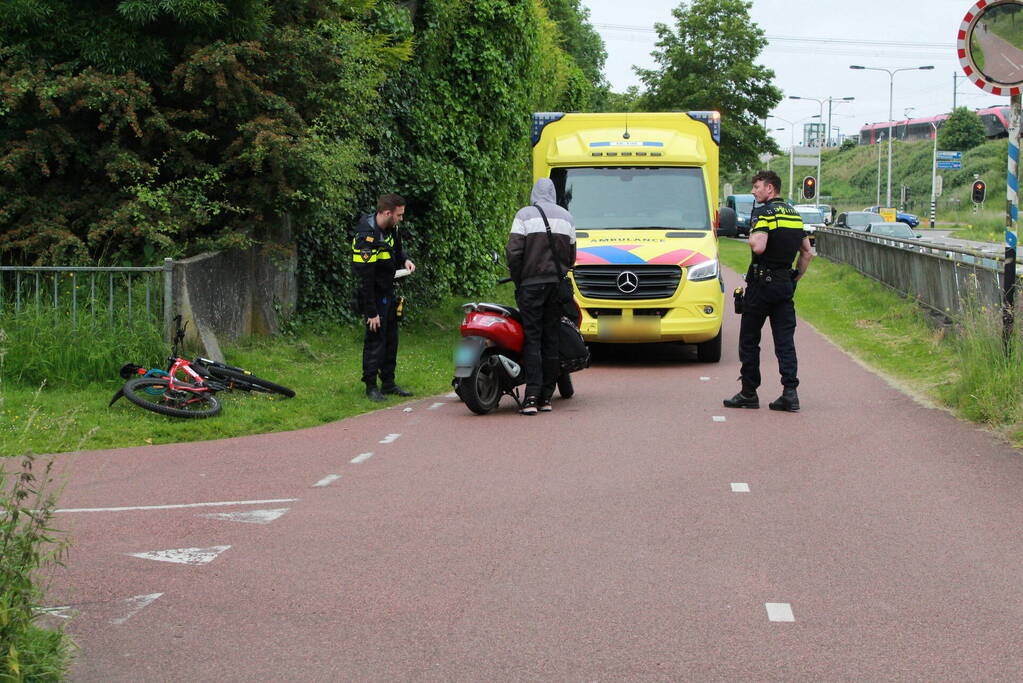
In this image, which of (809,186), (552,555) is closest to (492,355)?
(552,555)

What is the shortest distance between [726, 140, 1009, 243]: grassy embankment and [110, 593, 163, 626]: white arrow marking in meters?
56.0

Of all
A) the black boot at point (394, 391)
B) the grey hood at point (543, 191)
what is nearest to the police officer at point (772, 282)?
the grey hood at point (543, 191)

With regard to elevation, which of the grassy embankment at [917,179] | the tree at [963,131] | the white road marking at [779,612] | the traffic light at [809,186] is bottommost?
the white road marking at [779,612]

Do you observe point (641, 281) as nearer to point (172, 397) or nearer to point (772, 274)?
point (772, 274)

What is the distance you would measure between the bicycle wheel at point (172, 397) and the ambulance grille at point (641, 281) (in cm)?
558

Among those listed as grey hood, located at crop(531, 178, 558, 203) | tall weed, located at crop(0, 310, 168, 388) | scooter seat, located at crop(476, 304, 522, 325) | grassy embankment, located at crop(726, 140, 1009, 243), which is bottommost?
tall weed, located at crop(0, 310, 168, 388)

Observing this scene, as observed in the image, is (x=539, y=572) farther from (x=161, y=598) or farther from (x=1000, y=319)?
(x=1000, y=319)

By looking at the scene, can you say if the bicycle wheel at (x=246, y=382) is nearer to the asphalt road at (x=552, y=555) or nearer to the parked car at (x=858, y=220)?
the asphalt road at (x=552, y=555)

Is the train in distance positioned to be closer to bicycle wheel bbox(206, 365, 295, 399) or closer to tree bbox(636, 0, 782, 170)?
tree bbox(636, 0, 782, 170)

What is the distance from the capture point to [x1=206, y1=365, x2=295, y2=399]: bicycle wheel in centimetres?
1078

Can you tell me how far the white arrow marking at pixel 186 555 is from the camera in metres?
5.95

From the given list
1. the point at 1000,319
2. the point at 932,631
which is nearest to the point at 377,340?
the point at 1000,319

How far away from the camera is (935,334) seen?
15820 millimetres

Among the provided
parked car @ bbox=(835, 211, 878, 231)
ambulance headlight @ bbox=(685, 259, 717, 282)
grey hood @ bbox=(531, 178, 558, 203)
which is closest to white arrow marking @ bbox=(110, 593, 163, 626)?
grey hood @ bbox=(531, 178, 558, 203)
